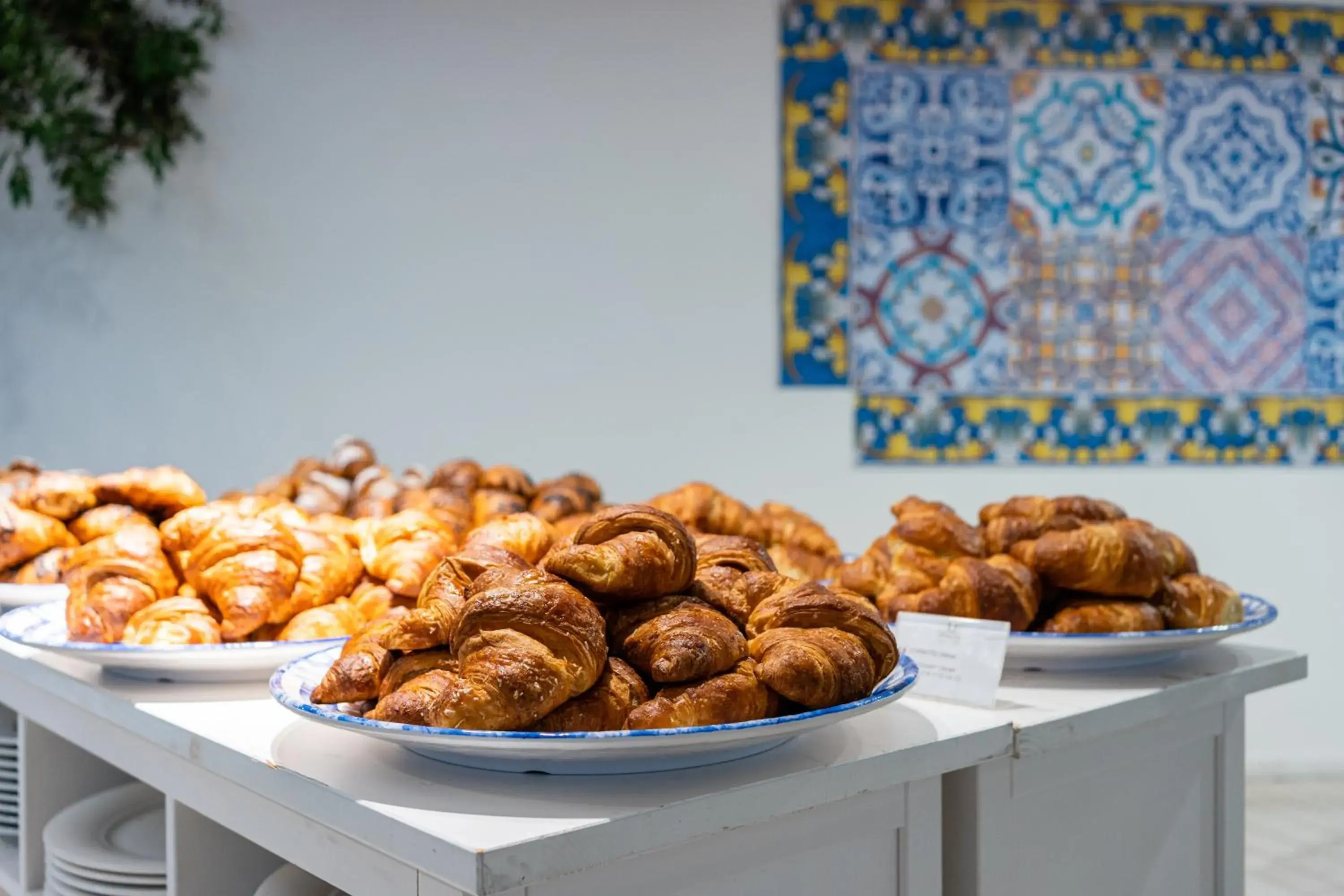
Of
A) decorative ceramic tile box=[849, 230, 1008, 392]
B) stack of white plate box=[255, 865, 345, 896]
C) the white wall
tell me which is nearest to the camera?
stack of white plate box=[255, 865, 345, 896]

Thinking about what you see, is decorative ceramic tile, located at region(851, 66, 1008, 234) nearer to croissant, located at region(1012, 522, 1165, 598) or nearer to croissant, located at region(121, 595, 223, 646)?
croissant, located at region(1012, 522, 1165, 598)

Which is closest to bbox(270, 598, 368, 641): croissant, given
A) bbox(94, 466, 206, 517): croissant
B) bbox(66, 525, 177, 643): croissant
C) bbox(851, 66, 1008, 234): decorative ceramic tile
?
bbox(66, 525, 177, 643): croissant

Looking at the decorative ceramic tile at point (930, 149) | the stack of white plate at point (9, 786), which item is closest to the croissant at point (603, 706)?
the stack of white plate at point (9, 786)

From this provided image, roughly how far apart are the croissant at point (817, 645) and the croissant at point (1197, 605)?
1.67 ft

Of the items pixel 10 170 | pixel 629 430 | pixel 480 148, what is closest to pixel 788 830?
pixel 629 430

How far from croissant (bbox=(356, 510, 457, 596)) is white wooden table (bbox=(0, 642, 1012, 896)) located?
0.65 ft

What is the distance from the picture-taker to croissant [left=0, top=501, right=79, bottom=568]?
173 centimetres

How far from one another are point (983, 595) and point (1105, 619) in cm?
14

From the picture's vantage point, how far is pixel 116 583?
4.46 feet

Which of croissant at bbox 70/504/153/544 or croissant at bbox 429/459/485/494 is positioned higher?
croissant at bbox 429/459/485/494

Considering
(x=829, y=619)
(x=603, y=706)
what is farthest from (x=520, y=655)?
(x=829, y=619)

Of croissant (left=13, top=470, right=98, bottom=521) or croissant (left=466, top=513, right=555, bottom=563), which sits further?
croissant (left=13, top=470, right=98, bottom=521)

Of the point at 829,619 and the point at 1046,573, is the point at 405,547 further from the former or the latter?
the point at 1046,573

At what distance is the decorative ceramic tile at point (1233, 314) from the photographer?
418 centimetres
